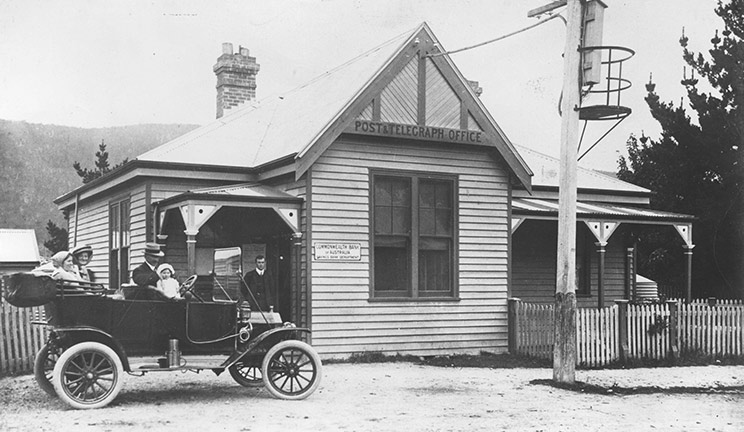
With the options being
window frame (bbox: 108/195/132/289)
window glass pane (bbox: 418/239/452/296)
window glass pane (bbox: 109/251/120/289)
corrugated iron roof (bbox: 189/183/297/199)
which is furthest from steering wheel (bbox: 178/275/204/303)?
window glass pane (bbox: 109/251/120/289)

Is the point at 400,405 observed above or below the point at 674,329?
below

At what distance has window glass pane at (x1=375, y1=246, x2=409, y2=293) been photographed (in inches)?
623

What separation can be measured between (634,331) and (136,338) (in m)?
9.40

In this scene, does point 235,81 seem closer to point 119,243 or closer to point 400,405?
point 119,243

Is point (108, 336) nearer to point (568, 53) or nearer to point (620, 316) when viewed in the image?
point (568, 53)

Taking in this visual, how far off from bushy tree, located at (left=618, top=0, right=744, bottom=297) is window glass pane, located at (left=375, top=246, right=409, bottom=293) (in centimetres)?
1132

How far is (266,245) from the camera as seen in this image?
16891 mm

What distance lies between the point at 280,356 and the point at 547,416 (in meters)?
3.33

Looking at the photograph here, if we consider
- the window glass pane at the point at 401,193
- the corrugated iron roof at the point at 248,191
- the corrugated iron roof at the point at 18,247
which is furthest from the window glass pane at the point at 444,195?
the corrugated iron roof at the point at 18,247

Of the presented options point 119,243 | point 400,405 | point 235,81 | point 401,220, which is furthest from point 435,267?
point 235,81

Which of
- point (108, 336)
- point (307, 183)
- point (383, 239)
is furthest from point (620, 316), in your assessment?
point (108, 336)

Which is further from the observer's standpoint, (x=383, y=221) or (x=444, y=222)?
(x=444, y=222)

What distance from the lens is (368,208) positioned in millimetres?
15617

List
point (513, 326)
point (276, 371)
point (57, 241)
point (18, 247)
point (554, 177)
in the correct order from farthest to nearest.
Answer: point (57, 241) < point (18, 247) < point (554, 177) < point (513, 326) < point (276, 371)
